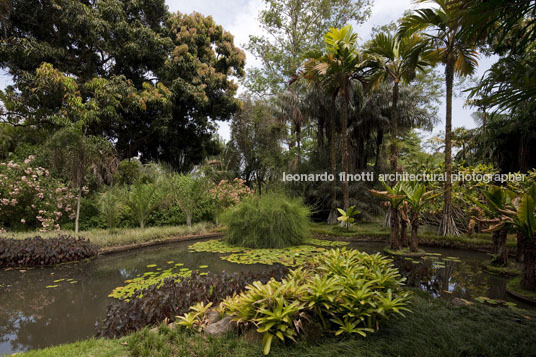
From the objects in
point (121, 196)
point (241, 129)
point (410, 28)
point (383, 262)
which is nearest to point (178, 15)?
point (241, 129)

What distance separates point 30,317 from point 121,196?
19.4ft

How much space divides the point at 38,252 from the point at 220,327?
519cm

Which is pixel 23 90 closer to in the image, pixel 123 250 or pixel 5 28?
pixel 5 28

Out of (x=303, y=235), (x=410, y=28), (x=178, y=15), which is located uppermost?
(x=178, y=15)

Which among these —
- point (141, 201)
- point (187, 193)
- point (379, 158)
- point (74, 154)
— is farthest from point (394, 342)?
point (379, 158)

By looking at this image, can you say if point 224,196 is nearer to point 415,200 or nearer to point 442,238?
point 415,200

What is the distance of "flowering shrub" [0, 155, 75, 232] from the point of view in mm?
7762

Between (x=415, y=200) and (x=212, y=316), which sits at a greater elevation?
(x=415, y=200)

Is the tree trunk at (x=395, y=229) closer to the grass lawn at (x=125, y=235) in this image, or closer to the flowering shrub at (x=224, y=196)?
the flowering shrub at (x=224, y=196)

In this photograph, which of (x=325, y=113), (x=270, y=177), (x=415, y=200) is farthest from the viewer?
(x=270, y=177)

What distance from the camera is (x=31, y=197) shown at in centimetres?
807

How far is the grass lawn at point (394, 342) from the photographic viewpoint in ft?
6.27

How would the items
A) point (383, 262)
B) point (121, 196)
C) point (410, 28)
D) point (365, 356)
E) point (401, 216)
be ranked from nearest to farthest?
1. point (365, 356)
2. point (383, 262)
3. point (401, 216)
4. point (410, 28)
5. point (121, 196)

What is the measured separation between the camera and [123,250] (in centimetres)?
690
